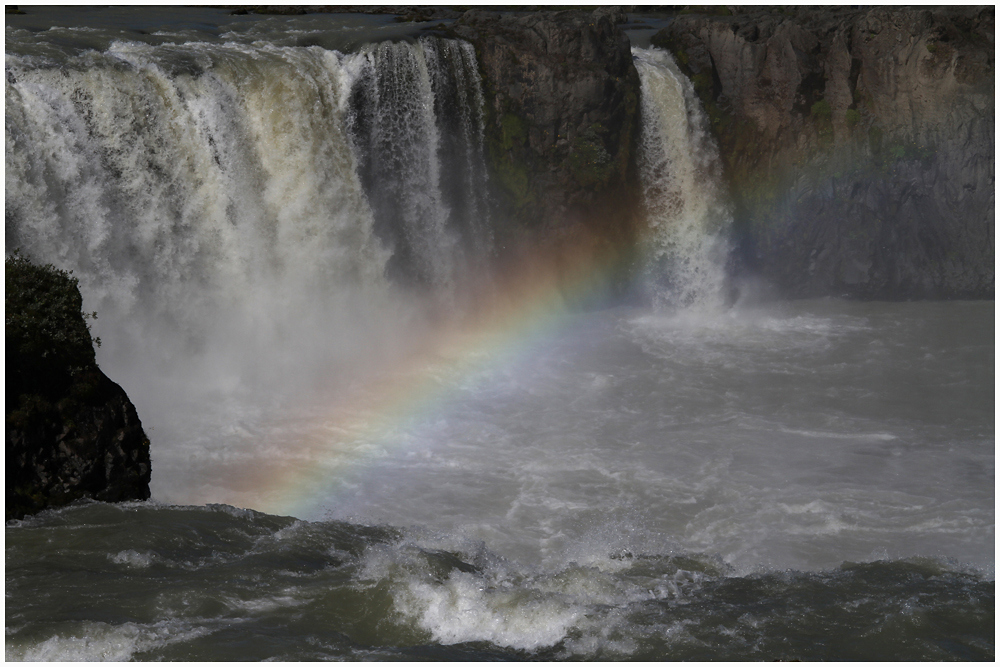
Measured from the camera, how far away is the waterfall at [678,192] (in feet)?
82.0

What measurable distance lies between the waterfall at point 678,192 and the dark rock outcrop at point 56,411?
16.1 m

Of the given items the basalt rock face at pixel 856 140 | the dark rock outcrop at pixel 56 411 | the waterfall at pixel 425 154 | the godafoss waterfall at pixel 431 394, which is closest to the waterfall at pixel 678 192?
the godafoss waterfall at pixel 431 394

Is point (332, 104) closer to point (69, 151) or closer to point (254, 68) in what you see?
point (254, 68)

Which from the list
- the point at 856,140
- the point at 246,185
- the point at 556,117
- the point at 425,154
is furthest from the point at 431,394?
the point at 856,140

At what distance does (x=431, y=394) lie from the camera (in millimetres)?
19438

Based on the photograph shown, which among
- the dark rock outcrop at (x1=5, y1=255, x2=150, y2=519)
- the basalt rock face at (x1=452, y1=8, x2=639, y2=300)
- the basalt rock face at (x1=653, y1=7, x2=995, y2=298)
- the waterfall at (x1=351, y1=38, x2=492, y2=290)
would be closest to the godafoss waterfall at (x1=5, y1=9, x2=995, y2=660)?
the waterfall at (x1=351, y1=38, x2=492, y2=290)

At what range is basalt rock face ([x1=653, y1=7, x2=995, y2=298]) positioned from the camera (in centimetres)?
2488

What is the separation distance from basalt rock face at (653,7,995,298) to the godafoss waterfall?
849 millimetres

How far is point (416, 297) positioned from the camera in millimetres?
23469

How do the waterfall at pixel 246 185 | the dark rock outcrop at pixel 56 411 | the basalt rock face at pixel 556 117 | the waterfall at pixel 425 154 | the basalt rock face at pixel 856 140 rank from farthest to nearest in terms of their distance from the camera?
the basalt rock face at pixel 856 140 → the basalt rock face at pixel 556 117 → the waterfall at pixel 425 154 → the waterfall at pixel 246 185 → the dark rock outcrop at pixel 56 411

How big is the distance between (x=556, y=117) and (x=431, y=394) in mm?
8049

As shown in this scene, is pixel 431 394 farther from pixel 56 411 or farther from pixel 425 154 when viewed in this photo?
pixel 56 411

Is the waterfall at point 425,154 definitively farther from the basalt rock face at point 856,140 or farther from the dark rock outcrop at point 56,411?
the dark rock outcrop at point 56,411

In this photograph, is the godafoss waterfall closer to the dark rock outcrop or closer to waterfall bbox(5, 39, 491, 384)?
waterfall bbox(5, 39, 491, 384)
